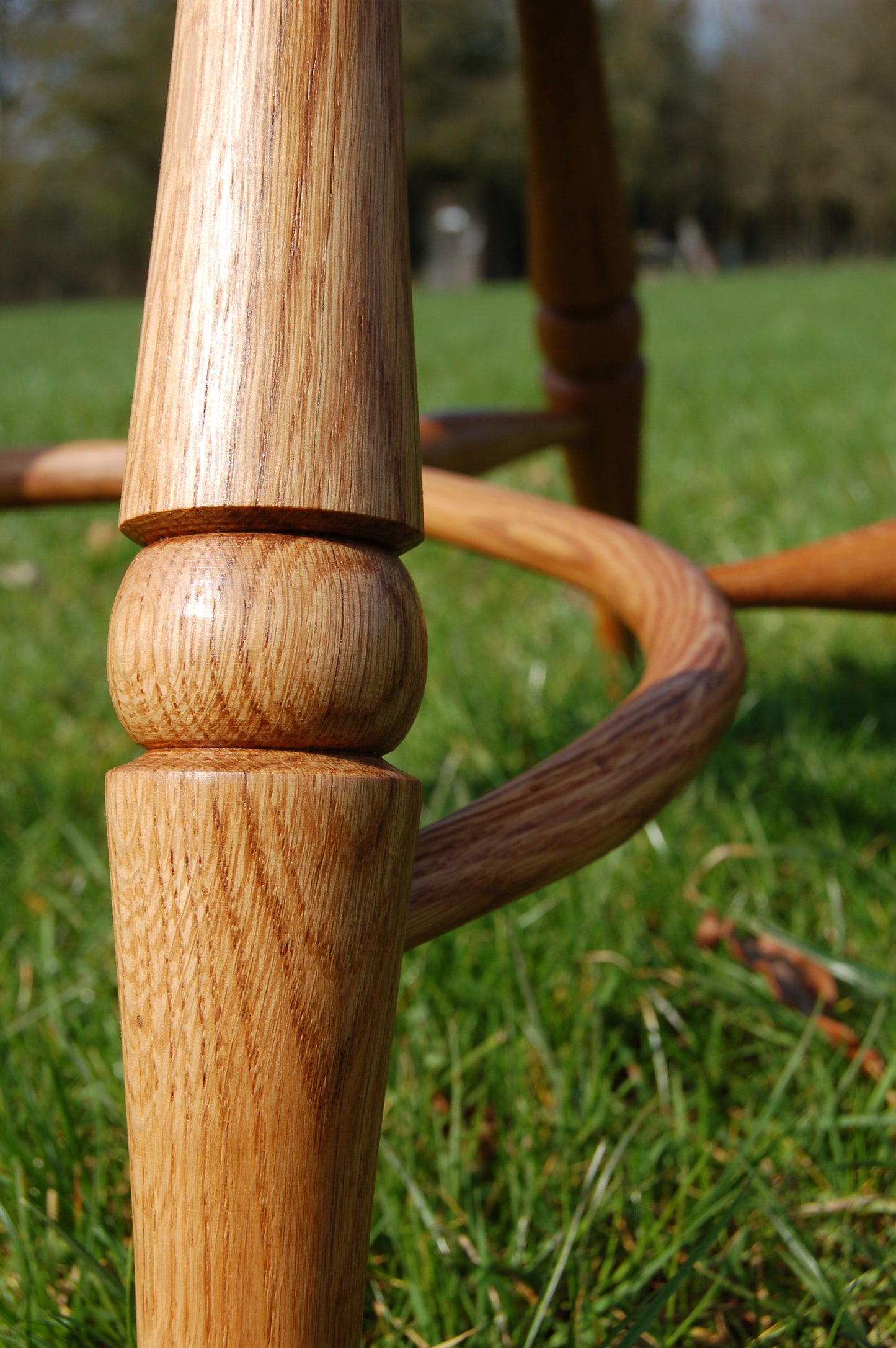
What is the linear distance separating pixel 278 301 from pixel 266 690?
0.29ft

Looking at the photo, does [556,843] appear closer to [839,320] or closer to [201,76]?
[201,76]

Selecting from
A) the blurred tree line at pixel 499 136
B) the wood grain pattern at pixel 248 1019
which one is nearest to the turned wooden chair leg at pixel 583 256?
the wood grain pattern at pixel 248 1019

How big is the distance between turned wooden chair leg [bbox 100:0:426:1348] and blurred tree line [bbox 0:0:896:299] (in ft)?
64.1

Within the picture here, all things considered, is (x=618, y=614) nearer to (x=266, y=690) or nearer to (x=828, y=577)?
(x=828, y=577)

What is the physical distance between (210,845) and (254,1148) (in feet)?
0.21

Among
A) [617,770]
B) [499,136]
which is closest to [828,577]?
[617,770]

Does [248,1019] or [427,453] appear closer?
[248,1019]

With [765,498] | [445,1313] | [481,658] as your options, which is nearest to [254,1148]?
[445,1313]

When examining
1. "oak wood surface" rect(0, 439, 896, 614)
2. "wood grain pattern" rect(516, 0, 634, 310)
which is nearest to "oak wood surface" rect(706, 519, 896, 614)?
"oak wood surface" rect(0, 439, 896, 614)

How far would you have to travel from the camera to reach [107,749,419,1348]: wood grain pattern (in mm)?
239

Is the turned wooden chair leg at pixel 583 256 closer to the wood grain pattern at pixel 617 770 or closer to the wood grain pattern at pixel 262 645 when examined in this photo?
the wood grain pattern at pixel 617 770

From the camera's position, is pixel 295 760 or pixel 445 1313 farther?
pixel 445 1313

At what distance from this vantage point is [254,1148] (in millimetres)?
240

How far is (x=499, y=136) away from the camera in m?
19.1
